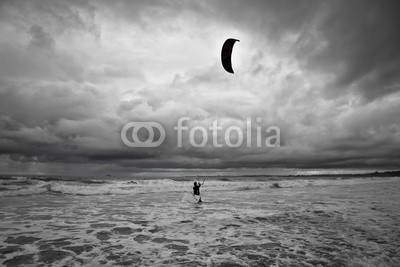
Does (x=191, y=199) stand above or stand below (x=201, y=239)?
above

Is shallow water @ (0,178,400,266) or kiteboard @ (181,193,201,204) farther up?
kiteboard @ (181,193,201,204)

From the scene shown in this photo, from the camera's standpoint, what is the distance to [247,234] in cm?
955

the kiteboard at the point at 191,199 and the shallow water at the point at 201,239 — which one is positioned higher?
the kiteboard at the point at 191,199

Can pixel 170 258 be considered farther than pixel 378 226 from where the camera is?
No

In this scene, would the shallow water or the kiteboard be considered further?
the kiteboard

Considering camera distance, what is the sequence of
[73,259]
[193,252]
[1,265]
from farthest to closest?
[193,252] → [73,259] → [1,265]

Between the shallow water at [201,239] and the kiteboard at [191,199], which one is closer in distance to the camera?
the shallow water at [201,239]

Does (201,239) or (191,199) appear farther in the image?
(191,199)

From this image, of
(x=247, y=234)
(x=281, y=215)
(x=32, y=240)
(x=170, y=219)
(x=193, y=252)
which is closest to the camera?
(x=193, y=252)

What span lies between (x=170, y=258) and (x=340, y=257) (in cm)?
438

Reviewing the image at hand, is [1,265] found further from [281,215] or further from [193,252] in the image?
[281,215]

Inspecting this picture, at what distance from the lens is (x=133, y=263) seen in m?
6.52

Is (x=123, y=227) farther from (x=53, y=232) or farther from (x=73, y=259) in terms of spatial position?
(x=73, y=259)

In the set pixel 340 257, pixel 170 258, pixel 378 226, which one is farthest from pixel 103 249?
pixel 378 226
